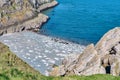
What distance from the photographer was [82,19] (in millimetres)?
152500

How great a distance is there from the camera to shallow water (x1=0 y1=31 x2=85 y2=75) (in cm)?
8838

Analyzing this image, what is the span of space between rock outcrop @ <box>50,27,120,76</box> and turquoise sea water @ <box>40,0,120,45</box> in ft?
161

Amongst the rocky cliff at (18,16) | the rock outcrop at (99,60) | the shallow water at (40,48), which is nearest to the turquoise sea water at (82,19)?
the rocky cliff at (18,16)

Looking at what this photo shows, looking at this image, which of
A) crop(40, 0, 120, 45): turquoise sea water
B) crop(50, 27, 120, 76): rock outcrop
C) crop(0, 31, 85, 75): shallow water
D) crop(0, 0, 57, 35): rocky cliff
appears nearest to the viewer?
crop(50, 27, 120, 76): rock outcrop

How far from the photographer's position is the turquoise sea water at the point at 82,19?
126250 mm

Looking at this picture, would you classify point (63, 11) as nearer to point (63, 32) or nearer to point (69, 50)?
point (63, 32)

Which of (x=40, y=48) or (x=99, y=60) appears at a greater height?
(x=99, y=60)

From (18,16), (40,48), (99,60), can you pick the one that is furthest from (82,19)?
(99,60)

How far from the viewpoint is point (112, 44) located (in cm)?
6353

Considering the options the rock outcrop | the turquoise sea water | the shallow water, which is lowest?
the turquoise sea water

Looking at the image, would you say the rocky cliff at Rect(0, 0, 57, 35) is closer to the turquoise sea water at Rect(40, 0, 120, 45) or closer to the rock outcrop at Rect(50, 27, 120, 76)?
the turquoise sea water at Rect(40, 0, 120, 45)

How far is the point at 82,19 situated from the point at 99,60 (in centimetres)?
9430

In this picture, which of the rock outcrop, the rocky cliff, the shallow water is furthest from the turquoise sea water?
the rock outcrop

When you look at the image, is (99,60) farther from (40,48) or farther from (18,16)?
(18,16)
